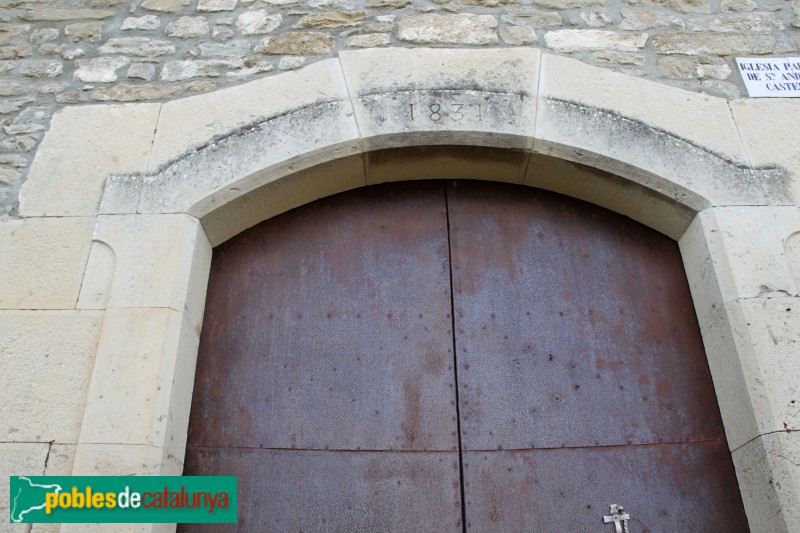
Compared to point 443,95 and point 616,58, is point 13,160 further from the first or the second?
point 616,58

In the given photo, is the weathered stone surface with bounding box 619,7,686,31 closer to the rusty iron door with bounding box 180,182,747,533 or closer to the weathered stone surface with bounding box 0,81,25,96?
the rusty iron door with bounding box 180,182,747,533

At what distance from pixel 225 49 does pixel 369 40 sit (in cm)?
63

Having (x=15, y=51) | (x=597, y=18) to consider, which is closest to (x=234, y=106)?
(x=15, y=51)

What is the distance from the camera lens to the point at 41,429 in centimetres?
220

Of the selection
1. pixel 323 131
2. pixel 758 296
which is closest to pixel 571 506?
pixel 758 296

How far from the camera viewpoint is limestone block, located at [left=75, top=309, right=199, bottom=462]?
2168 millimetres

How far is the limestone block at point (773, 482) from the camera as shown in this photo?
6.83ft

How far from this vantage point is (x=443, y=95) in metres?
2.77

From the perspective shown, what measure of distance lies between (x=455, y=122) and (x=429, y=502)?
1.46 meters

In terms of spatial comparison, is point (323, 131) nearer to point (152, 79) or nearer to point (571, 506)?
point (152, 79)

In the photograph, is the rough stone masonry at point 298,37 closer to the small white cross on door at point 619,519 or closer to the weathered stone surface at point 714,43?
the weathered stone surface at point 714,43

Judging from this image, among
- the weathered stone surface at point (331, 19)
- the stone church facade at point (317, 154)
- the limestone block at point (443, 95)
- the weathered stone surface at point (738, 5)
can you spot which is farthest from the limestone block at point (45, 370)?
the weathered stone surface at point (738, 5)

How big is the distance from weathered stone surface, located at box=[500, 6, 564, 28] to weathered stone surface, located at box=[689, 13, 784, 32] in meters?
0.61

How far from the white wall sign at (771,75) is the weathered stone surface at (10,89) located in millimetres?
3077
